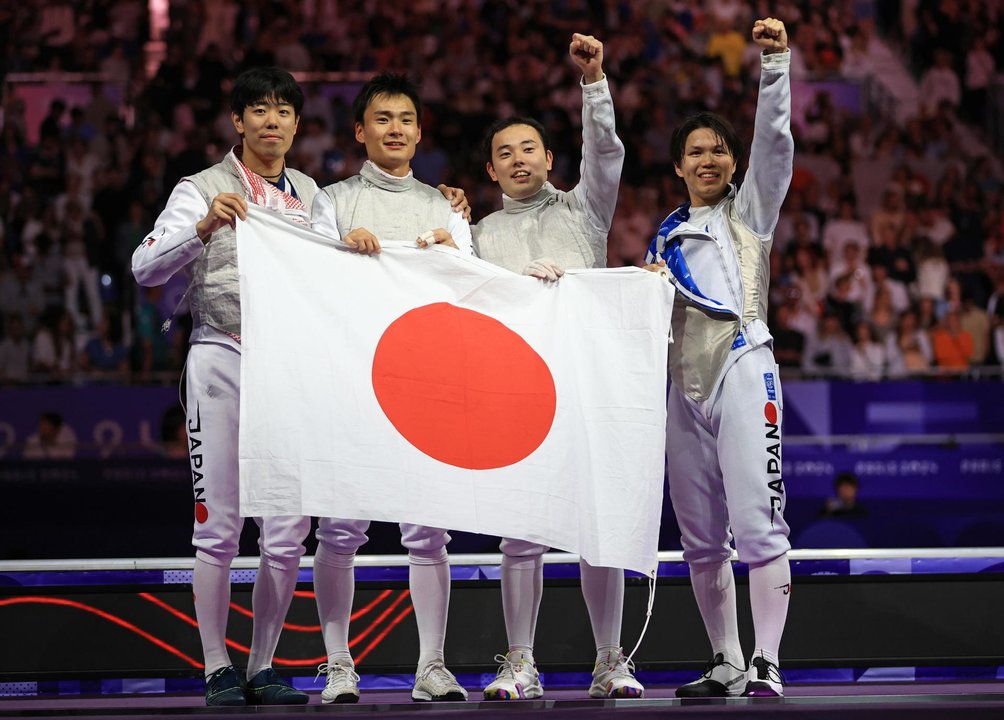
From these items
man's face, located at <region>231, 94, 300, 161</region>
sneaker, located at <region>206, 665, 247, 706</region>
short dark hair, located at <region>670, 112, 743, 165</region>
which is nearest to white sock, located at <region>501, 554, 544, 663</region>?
sneaker, located at <region>206, 665, 247, 706</region>

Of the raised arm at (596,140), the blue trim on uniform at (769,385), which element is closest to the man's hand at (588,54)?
the raised arm at (596,140)

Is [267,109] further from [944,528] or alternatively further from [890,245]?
[890,245]

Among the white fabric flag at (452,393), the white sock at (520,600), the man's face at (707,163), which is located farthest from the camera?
the man's face at (707,163)

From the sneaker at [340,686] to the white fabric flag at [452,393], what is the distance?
0.56m

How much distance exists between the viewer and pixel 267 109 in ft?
13.4

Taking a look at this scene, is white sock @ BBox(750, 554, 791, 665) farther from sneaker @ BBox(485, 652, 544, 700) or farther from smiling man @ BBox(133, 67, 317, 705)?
smiling man @ BBox(133, 67, 317, 705)

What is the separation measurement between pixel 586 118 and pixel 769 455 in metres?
1.24

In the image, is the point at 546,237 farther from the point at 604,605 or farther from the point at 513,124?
the point at 604,605

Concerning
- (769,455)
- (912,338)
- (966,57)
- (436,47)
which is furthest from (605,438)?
(966,57)

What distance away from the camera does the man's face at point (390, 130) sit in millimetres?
4152

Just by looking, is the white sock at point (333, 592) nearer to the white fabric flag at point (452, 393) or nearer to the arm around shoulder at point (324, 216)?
the white fabric flag at point (452, 393)

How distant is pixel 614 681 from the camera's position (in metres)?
3.90

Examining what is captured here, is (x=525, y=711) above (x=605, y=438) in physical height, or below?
below

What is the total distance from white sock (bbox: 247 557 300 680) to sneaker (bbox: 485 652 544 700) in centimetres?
71
